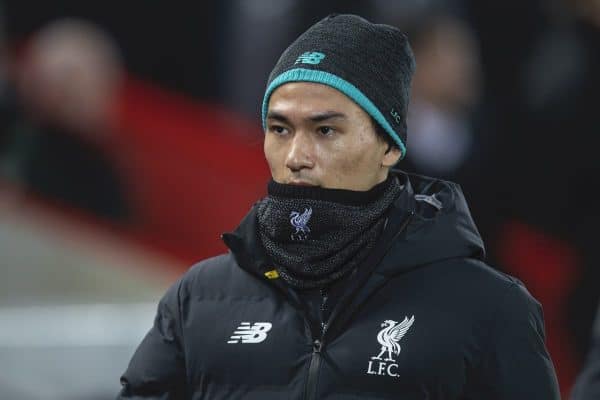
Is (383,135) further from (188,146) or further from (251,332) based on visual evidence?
(188,146)

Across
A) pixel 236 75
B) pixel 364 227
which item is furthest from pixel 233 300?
pixel 236 75

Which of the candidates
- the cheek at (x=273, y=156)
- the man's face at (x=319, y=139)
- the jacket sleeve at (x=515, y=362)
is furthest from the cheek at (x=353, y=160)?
the jacket sleeve at (x=515, y=362)

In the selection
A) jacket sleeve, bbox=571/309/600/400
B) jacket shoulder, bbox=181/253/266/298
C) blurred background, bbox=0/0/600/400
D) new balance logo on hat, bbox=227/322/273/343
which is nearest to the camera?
new balance logo on hat, bbox=227/322/273/343

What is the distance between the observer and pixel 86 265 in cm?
736

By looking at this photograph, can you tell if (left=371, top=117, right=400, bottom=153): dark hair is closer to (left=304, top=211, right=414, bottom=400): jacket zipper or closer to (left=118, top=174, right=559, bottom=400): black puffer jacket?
(left=118, top=174, right=559, bottom=400): black puffer jacket

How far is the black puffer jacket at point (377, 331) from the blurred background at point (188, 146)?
2.57 metres

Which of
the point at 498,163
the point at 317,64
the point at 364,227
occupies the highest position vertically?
the point at 317,64

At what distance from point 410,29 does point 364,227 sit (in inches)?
122

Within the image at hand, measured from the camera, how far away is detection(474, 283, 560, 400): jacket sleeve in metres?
2.85

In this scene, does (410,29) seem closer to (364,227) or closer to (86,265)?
(86,265)

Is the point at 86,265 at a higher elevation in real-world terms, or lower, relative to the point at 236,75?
lower

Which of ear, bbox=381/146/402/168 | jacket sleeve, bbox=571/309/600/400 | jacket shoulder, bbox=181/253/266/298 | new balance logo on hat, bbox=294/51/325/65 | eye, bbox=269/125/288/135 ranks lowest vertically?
jacket sleeve, bbox=571/309/600/400

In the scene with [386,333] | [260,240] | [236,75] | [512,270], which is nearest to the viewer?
[386,333]

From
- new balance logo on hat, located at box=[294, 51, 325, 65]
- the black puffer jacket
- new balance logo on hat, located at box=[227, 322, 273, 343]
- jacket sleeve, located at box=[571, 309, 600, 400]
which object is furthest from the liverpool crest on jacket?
jacket sleeve, located at box=[571, 309, 600, 400]
